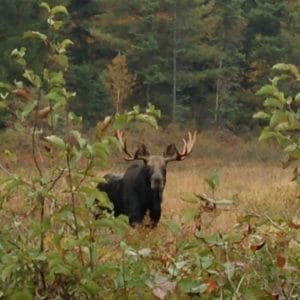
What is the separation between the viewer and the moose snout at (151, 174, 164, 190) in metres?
12.6

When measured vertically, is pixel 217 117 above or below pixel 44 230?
below

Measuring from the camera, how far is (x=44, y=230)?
437cm

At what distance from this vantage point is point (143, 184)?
43.4 ft

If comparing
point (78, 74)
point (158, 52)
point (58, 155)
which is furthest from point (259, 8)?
point (58, 155)

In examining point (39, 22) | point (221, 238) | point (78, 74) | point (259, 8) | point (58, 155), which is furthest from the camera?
point (259, 8)

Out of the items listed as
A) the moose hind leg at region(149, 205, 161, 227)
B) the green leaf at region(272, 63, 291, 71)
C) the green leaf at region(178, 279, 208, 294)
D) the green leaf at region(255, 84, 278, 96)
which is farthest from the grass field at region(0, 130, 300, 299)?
the moose hind leg at region(149, 205, 161, 227)

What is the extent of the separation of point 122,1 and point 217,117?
8439 millimetres

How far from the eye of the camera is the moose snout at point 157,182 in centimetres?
1260

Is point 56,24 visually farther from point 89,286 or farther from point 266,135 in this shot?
point 89,286

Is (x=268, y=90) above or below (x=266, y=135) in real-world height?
above

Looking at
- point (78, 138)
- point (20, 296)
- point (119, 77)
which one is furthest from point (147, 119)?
point (119, 77)

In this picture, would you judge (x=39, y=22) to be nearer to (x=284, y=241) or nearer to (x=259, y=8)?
(x=259, y=8)

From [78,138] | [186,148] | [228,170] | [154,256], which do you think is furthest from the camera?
[228,170]

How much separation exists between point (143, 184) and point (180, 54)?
4037cm
